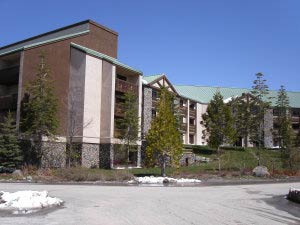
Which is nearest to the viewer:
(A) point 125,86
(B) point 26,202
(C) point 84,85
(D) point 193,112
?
(B) point 26,202

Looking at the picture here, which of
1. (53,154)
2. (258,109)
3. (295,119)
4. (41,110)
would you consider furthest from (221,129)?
(295,119)

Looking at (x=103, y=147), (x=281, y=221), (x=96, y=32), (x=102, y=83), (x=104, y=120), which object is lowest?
(x=281, y=221)

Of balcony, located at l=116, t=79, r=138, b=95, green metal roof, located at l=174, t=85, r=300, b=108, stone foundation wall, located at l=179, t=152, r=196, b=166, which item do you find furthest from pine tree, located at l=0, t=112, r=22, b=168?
green metal roof, located at l=174, t=85, r=300, b=108

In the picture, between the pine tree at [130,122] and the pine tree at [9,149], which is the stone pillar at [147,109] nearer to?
the pine tree at [130,122]

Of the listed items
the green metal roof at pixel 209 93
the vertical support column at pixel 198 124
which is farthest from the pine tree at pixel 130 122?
the green metal roof at pixel 209 93

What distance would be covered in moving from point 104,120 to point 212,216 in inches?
1226

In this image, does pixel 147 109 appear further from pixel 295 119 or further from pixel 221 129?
pixel 295 119

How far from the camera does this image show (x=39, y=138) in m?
38.1

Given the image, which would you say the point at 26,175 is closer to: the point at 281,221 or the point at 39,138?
the point at 39,138

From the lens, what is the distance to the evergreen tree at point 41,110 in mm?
37219

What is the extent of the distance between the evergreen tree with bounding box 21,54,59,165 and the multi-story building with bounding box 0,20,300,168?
1358mm

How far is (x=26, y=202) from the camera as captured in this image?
43.1 feet

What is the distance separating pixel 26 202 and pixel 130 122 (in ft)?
97.8

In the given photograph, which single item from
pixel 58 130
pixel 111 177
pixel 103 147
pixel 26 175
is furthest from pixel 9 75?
pixel 111 177
